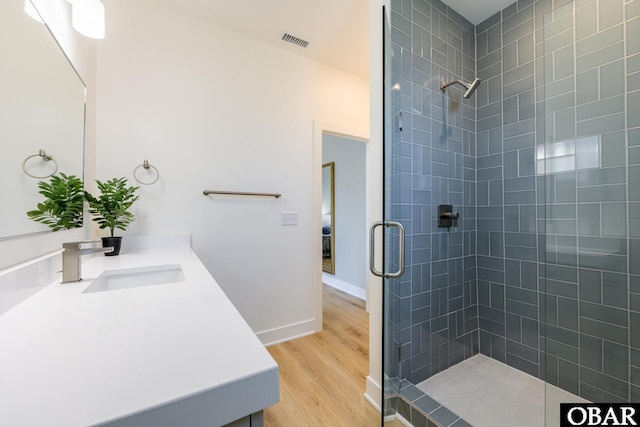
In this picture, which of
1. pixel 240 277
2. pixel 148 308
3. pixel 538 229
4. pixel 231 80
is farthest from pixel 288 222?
pixel 538 229

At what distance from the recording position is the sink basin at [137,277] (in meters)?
1.07

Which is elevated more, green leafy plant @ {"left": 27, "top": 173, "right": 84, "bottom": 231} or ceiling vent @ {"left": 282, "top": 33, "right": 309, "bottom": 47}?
ceiling vent @ {"left": 282, "top": 33, "right": 309, "bottom": 47}

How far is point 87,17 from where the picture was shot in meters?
1.25

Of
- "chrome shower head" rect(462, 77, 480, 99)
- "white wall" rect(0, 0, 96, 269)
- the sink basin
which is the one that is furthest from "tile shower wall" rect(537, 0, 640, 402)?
"white wall" rect(0, 0, 96, 269)

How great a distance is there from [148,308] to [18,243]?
1.85ft

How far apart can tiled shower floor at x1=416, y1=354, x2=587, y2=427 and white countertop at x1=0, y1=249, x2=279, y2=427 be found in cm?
139

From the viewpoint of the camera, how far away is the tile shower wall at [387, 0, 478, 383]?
1.52 meters

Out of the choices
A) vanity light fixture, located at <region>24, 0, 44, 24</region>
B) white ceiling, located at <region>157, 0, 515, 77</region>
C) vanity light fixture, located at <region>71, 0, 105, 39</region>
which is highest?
white ceiling, located at <region>157, 0, 515, 77</region>

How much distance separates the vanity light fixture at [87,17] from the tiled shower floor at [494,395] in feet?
8.44

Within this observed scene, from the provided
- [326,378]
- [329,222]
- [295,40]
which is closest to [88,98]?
[295,40]

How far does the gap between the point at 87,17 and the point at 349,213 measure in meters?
2.96

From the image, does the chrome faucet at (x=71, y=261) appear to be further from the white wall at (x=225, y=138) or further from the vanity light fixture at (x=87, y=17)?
the vanity light fixture at (x=87, y=17)

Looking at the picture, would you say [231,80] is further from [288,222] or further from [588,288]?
[588,288]

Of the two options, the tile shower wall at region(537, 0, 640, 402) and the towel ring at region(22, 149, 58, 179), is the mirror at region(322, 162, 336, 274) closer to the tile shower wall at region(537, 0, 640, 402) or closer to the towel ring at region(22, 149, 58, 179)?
the tile shower wall at region(537, 0, 640, 402)
